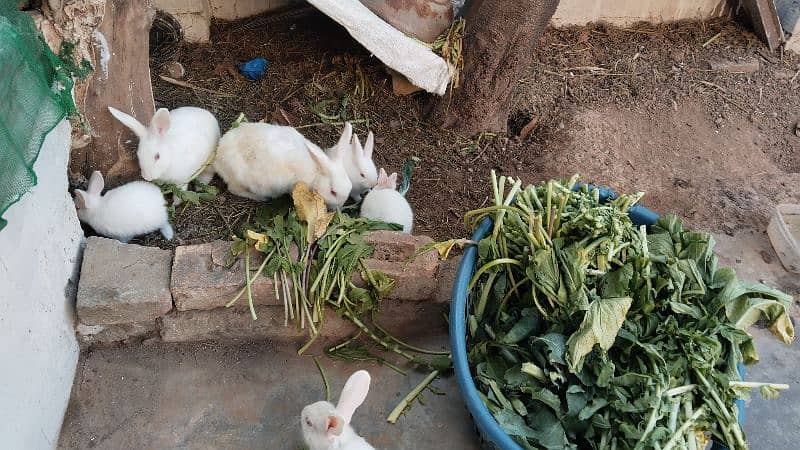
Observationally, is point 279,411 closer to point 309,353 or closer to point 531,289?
point 309,353

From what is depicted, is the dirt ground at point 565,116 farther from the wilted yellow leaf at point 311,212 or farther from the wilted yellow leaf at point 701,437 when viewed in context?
the wilted yellow leaf at point 701,437

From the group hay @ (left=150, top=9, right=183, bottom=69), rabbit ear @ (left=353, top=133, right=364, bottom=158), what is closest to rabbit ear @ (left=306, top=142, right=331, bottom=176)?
rabbit ear @ (left=353, top=133, right=364, bottom=158)

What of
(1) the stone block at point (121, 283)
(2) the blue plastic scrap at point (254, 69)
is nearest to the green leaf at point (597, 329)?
(1) the stone block at point (121, 283)

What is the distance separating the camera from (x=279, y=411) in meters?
3.23

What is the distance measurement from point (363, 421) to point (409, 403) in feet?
0.75

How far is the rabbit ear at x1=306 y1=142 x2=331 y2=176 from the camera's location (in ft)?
11.5

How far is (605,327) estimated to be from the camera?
8.76 ft

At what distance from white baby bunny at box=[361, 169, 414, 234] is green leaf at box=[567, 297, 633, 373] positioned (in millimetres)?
1205

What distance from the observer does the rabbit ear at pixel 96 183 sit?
345 cm

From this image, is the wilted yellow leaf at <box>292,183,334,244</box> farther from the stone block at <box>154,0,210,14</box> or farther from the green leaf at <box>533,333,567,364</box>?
the stone block at <box>154,0,210,14</box>

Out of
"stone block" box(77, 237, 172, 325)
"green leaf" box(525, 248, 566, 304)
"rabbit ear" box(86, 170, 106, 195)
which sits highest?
"green leaf" box(525, 248, 566, 304)

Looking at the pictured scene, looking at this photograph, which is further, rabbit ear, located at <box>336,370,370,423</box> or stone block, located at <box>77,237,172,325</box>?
stone block, located at <box>77,237,172,325</box>

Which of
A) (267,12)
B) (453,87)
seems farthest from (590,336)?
(267,12)

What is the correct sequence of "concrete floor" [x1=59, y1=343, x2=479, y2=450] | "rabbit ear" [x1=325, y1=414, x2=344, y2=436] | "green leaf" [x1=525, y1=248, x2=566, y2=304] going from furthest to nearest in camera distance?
"concrete floor" [x1=59, y1=343, x2=479, y2=450] → "green leaf" [x1=525, y1=248, x2=566, y2=304] → "rabbit ear" [x1=325, y1=414, x2=344, y2=436]
